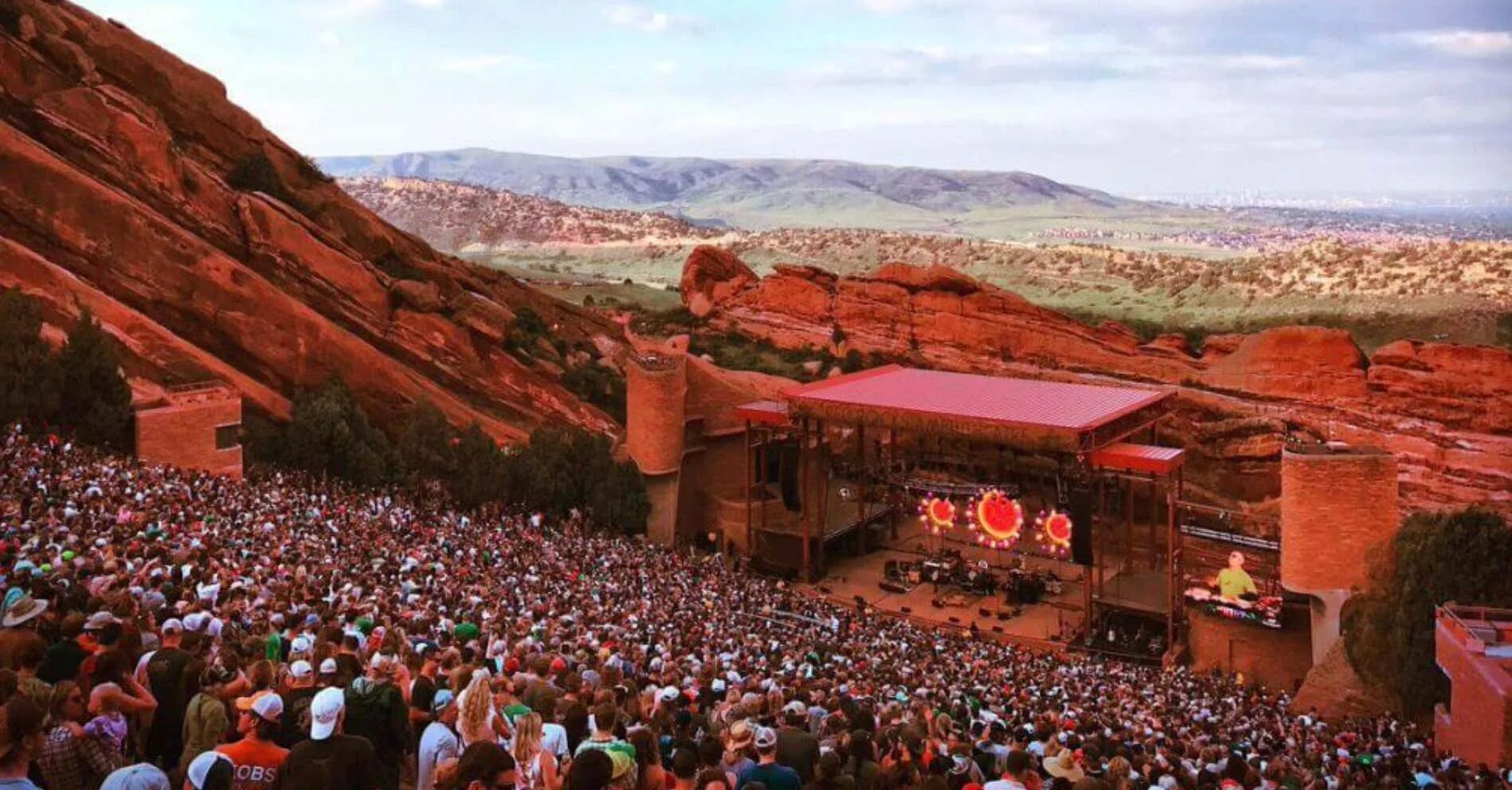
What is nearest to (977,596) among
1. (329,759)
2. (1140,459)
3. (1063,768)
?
(1140,459)

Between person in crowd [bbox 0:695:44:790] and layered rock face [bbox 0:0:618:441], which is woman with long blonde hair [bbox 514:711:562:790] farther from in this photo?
layered rock face [bbox 0:0:618:441]

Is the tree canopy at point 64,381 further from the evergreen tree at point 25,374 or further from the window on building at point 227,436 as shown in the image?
the window on building at point 227,436

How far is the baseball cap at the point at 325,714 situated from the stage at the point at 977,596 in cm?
2829

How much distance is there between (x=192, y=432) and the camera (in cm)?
3259

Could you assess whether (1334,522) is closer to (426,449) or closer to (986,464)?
(986,464)

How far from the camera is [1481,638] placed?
69.5 ft

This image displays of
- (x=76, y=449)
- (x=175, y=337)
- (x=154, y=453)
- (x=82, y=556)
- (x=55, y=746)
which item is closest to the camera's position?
(x=55, y=746)

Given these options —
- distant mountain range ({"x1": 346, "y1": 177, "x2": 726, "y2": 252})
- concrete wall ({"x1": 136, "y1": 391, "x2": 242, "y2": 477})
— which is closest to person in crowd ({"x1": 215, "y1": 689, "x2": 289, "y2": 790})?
concrete wall ({"x1": 136, "y1": 391, "x2": 242, "y2": 477})

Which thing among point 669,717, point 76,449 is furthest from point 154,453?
point 669,717

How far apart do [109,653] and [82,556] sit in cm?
690

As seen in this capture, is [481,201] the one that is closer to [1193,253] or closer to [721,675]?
[1193,253]

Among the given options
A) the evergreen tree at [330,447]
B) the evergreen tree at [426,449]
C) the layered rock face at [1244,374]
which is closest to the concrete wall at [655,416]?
the evergreen tree at [426,449]

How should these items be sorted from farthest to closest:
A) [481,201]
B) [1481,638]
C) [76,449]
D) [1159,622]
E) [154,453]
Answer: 1. [481,201]
2. [1159,622]
3. [154,453]
4. [76,449]
5. [1481,638]

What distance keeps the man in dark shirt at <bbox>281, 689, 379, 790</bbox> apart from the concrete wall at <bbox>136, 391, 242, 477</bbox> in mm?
27071
